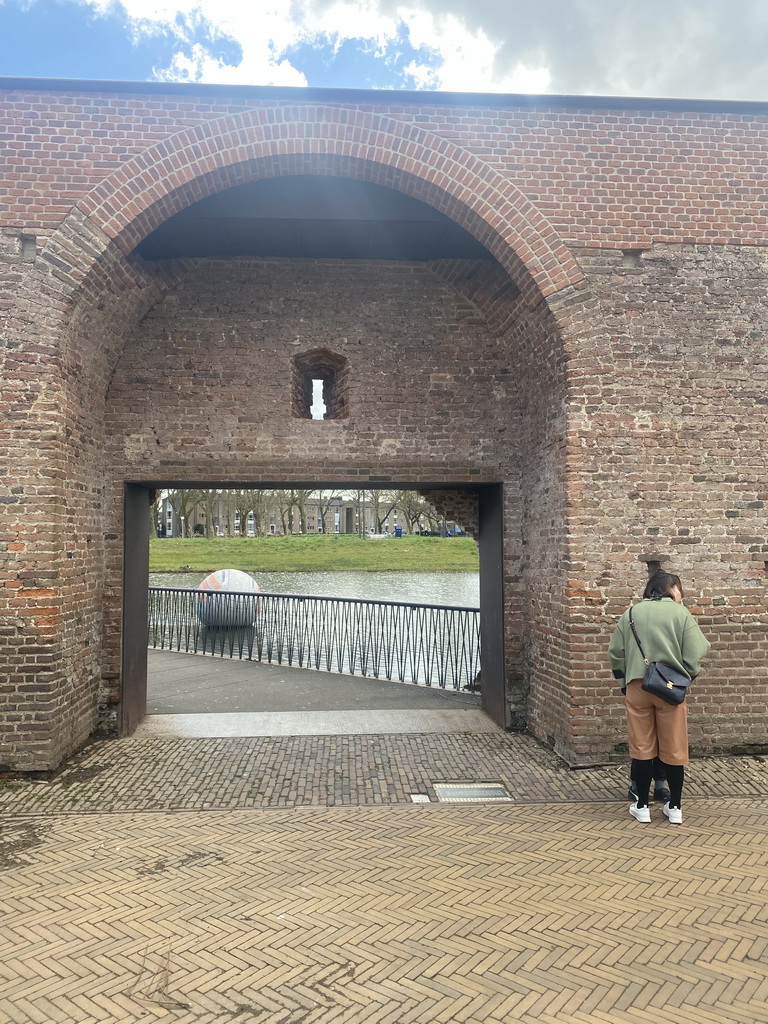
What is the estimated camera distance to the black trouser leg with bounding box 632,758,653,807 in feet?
15.6

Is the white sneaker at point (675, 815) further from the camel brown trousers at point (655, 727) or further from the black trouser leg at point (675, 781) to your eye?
the camel brown trousers at point (655, 727)

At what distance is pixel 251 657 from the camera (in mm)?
11516

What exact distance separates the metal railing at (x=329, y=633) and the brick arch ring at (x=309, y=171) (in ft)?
17.6

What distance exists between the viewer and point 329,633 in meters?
11.4

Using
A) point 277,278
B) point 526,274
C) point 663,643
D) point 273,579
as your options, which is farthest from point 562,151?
point 273,579

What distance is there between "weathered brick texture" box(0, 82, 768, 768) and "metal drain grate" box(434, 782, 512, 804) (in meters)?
0.88

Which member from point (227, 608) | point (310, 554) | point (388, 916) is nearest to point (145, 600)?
point (227, 608)

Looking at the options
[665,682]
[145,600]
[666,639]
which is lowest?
[665,682]

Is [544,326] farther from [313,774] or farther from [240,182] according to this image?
[313,774]

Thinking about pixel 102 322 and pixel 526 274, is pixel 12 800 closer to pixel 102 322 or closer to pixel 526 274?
pixel 102 322

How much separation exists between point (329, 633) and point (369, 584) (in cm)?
1470

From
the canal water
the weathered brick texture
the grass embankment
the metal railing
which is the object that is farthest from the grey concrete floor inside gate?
the grass embankment

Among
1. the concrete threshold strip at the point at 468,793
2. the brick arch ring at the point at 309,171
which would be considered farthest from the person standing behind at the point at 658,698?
the brick arch ring at the point at 309,171

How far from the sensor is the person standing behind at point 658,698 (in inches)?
183
